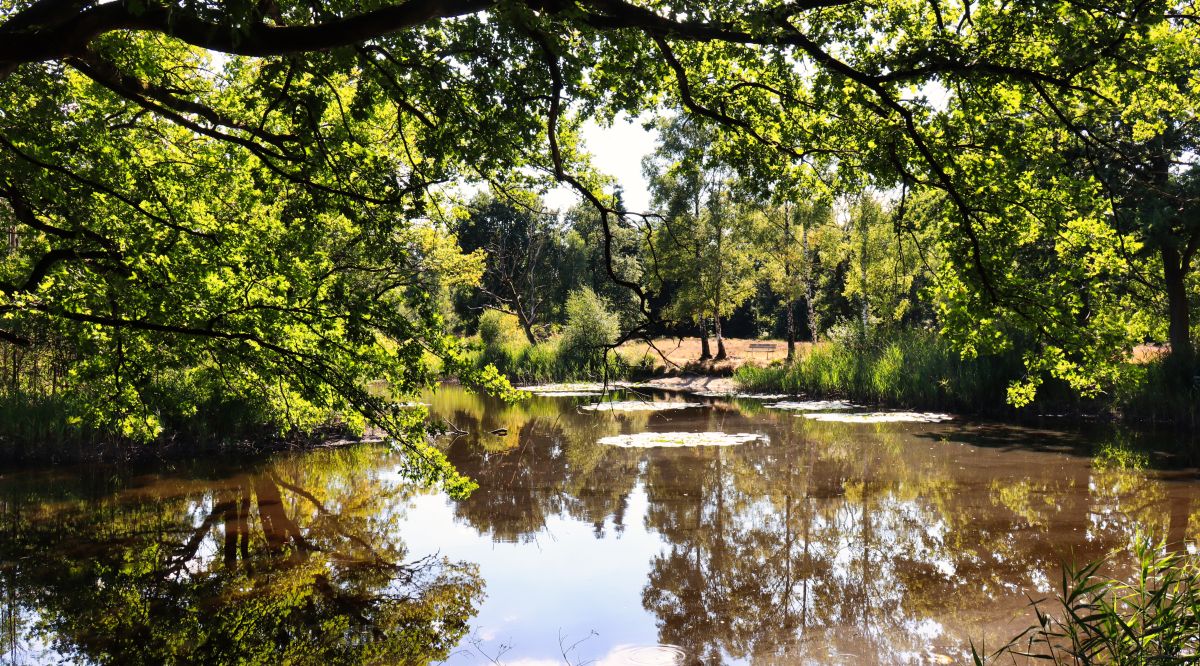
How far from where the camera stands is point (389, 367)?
623 cm

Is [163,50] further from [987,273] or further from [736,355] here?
[736,355]

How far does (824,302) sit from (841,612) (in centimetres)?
3284

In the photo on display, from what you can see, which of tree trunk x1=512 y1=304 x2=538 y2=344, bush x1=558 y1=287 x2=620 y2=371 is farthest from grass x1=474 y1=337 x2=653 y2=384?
tree trunk x1=512 y1=304 x2=538 y2=344

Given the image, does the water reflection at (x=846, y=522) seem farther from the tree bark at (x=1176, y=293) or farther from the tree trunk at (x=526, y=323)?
the tree bark at (x=1176, y=293)

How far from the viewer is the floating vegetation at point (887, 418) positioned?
17.0 m

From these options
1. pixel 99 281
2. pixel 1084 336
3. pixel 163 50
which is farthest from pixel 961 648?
pixel 163 50

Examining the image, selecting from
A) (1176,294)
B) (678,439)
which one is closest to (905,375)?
(1176,294)

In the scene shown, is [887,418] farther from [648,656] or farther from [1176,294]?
[648,656]

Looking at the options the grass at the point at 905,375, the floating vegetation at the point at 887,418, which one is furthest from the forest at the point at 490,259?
the grass at the point at 905,375

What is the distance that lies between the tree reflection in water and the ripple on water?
124 centimetres

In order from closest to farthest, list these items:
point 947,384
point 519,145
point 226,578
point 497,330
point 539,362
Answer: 1. point 519,145
2. point 226,578
3. point 947,384
4. point 539,362
5. point 497,330

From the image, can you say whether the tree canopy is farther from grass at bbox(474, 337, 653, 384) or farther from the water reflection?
grass at bbox(474, 337, 653, 384)

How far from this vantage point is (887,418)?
17172 millimetres

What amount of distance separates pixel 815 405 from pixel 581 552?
13.8m
